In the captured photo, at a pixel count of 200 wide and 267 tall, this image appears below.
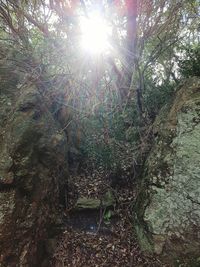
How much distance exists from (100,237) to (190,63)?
3322mm

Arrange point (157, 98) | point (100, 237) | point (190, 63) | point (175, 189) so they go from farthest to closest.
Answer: point (157, 98) < point (190, 63) < point (100, 237) < point (175, 189)

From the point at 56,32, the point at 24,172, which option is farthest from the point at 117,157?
the point at 56,32

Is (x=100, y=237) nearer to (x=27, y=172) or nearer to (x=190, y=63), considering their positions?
(x=27, y=172)

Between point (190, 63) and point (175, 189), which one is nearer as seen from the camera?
point (175, 189)

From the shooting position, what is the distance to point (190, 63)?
175 inches

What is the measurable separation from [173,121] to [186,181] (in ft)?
3.13

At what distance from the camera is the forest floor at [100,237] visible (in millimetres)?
3115

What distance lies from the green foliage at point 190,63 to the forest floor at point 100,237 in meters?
2.31

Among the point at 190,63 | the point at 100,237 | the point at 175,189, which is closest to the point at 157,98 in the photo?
the point at 190,63

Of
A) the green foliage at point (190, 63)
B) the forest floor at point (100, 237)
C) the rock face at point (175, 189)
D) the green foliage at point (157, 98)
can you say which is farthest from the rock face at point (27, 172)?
the green foliage at point (190, 63)

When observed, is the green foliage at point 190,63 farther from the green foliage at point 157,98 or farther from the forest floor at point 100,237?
the forest floor at point 100,237

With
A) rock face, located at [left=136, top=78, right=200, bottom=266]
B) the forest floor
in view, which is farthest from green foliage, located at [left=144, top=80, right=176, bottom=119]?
the forest floor

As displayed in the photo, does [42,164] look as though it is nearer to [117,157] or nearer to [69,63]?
[117,157]

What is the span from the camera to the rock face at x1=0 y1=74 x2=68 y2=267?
2.89m
